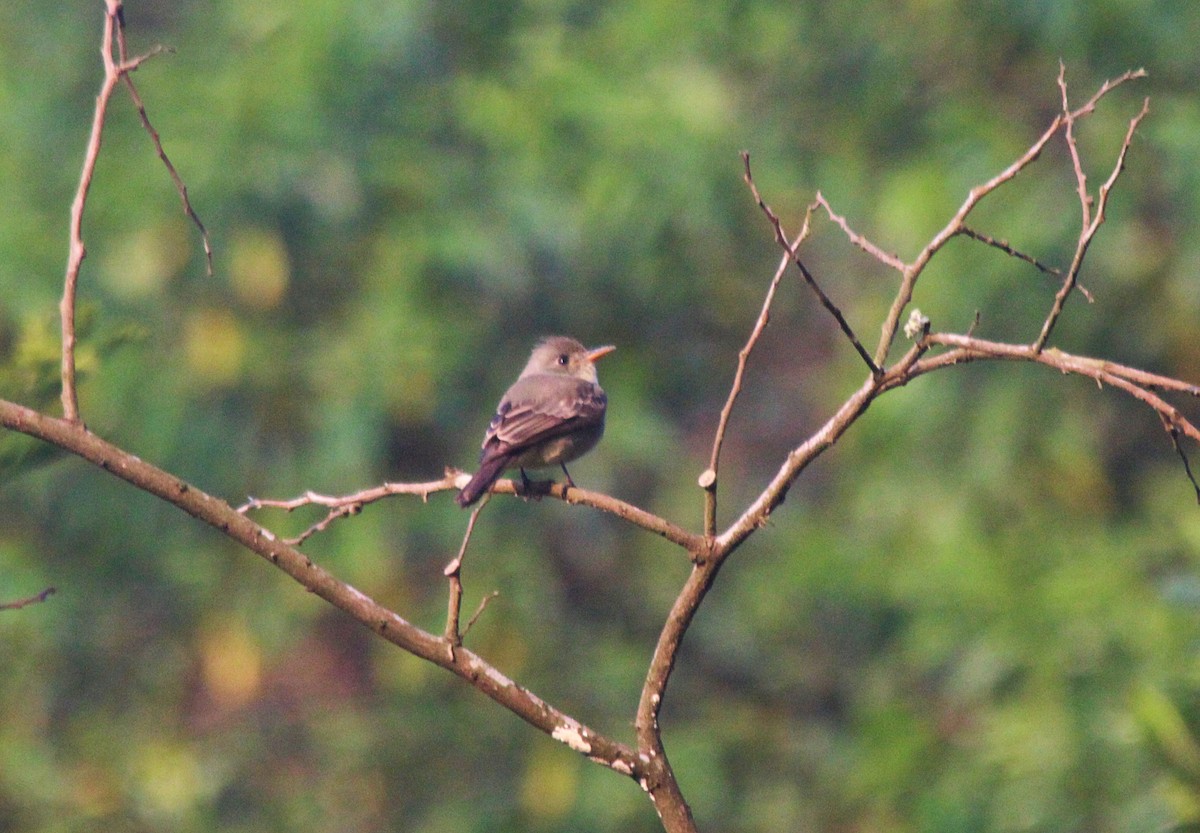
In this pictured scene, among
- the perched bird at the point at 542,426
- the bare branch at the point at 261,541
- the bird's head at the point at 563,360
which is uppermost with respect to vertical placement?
the bird's head at the point at 563,360

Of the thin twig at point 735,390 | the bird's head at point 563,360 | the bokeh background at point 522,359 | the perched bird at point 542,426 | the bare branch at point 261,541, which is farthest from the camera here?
the bokeh background at point 522,359

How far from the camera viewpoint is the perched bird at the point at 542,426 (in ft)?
16.9

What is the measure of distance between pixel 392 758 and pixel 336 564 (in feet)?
4.19

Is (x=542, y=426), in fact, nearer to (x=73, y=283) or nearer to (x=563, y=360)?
(x=563, y=360)

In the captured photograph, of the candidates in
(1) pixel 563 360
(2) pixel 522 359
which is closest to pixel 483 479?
(1) pixel 563 360

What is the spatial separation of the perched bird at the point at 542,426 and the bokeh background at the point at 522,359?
2340 mm

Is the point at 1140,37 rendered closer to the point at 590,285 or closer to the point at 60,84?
the point at 590,285

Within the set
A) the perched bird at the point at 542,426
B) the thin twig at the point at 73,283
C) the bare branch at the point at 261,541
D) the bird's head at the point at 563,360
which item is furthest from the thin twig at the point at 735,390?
the bird's head at the point at 563,360

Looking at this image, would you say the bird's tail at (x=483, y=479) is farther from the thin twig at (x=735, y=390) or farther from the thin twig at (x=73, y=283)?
the thin twig at (x=73, y=283)

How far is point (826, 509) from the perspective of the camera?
9.84 m

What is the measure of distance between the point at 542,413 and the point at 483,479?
690mm

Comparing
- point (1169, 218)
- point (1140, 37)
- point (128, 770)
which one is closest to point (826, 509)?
point (1169, 218)

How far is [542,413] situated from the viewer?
5.41 m

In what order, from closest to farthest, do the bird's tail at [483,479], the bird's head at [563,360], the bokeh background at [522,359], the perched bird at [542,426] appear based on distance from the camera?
the bird's tail at [483,479], the perched bird at [542,426], the bird's head at [563,360], the bokeh background at [522,359]
